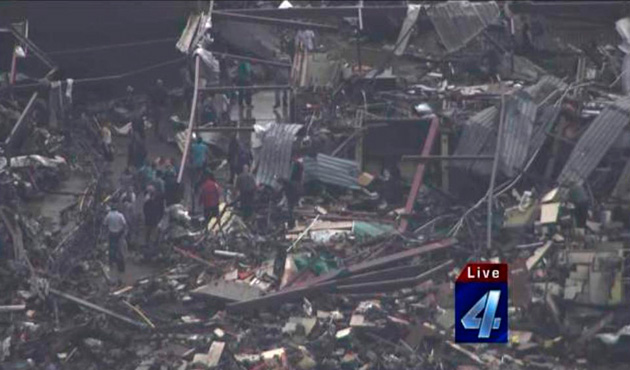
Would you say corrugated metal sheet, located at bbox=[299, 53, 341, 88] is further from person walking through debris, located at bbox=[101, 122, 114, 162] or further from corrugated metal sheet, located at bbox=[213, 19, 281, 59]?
person walking through debris, located at bbox=[101, 122, 114, 162]

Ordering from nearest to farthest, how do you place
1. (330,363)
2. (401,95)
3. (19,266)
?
(330,363)
(19,266)
(401,95)

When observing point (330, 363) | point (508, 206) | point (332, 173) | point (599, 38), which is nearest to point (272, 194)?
point (332, 173)

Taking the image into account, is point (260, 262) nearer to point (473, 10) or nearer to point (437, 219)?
point (437, 219)

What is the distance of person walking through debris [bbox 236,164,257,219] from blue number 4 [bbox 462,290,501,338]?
36.0ft

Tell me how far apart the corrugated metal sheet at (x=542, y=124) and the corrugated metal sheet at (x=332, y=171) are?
2.80m

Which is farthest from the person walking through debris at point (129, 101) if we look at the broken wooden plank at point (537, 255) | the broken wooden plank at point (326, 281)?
the broken wooden plank at point (537, 255)

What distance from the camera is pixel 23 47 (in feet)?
121

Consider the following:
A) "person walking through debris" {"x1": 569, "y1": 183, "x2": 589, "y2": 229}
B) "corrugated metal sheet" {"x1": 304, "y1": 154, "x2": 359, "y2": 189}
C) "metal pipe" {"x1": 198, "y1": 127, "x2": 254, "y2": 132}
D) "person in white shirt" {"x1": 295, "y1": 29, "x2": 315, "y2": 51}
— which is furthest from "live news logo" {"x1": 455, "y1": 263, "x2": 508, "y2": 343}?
"person in white shirt" {"x1": 295, "y1": 29, "x2": 315, "y2": 51}

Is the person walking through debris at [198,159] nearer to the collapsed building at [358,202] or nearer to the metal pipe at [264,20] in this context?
the collapsed building at [358,202]

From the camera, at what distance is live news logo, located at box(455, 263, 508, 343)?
2017 cm

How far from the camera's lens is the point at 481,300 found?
66.2 ft

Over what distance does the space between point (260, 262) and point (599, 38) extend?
11723 millimetres

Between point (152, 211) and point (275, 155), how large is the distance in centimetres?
271

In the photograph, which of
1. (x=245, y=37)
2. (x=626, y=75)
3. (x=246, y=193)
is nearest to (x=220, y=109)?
(x=245, y=37)
